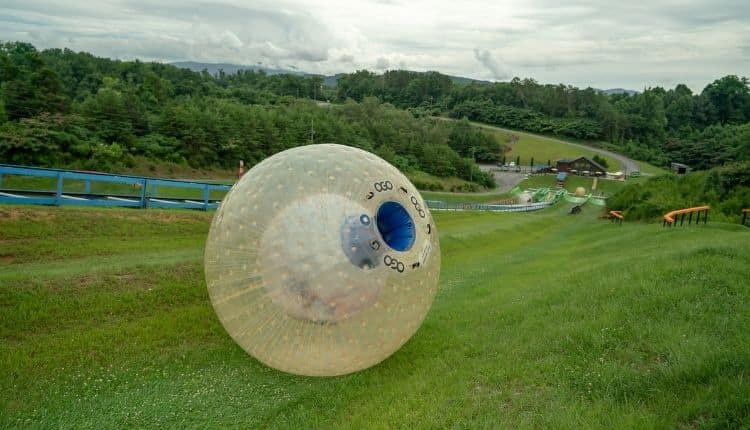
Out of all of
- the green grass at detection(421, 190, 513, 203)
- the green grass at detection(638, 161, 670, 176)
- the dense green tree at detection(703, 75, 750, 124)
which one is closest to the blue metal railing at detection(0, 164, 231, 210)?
the green grass at detection(421, 190, 513, 203)

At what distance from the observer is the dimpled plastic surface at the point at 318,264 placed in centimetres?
627

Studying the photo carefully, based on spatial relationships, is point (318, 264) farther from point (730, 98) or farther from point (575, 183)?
point (730, 98)

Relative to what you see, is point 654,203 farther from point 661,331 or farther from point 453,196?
point 453,196

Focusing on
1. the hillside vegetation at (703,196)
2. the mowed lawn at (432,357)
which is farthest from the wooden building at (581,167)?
the mowed lawn at (432,357)

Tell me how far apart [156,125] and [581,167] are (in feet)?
259

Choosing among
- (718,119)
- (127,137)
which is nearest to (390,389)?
(127,137)

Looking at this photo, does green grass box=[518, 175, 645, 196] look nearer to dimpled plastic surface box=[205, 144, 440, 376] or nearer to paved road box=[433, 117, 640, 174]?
paved road box=[433, 117, 640, 174]

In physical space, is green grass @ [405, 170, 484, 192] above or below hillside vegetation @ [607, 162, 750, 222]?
below

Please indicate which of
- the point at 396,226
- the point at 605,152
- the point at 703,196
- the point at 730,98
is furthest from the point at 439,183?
the point at 730,98

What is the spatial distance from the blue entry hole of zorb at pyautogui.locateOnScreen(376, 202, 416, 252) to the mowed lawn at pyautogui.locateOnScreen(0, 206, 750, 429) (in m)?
2.13

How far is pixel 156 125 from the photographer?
56.3 metres

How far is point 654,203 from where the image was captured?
3253cm

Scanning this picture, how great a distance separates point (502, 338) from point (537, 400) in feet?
7.75

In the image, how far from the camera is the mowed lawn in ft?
20.6
